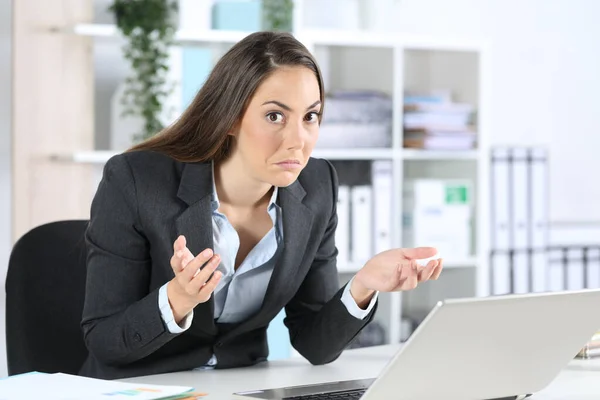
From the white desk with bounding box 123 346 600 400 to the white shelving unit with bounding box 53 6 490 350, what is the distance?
1.65 metres

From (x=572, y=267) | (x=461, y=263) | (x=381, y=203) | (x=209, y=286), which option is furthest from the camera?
(x=572, y=267)

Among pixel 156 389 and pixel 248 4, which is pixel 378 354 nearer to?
pixel 156 389

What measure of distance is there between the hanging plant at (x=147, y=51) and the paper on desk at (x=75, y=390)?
5.74 feet

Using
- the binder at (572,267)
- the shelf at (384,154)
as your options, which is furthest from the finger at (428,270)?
the binder at (572,267)

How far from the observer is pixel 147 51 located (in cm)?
296

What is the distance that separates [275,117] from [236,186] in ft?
0.55

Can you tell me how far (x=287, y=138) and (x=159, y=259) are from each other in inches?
11.9

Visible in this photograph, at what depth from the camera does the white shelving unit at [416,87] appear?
339cm

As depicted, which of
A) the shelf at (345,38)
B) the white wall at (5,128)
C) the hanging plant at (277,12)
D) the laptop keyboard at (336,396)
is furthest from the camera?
the shelf at (345,38)

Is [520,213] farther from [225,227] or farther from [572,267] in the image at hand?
[225,227]

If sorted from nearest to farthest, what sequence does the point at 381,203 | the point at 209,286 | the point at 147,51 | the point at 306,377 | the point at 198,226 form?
the point at 209,286 → the point at 306,377 → the point at 198,226 → the point at 147,51 → the point at 381,203

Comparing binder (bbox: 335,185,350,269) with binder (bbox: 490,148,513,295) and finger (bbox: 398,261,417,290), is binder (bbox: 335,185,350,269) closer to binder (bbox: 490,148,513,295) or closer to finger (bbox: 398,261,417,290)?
binder (bbox: 490,148,513,295)

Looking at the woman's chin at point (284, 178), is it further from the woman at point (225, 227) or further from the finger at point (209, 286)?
the finger at point (209, 286)

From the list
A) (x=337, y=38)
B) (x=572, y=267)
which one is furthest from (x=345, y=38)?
(x=572, y=267)
